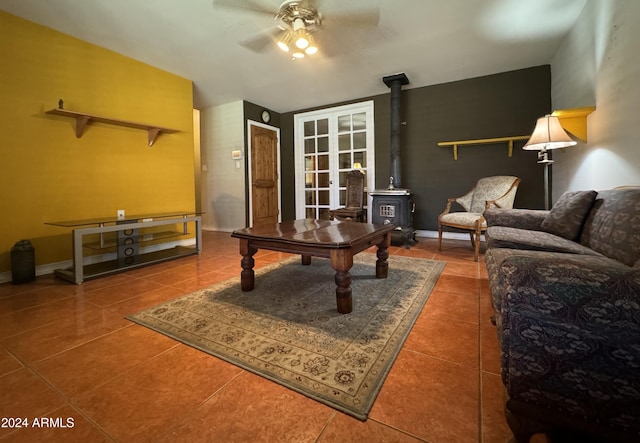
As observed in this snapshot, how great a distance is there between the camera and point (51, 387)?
1083mm

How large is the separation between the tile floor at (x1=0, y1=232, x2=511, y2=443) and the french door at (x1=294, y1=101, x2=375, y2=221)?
11.8ft

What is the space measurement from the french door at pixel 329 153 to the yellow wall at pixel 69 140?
8.06 ft

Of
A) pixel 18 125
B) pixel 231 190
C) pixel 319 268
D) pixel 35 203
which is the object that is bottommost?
pixel 319 268

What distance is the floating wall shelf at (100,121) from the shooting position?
2.69 meters

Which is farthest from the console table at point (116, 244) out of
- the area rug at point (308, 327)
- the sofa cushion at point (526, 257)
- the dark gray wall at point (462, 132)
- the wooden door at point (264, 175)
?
the dark gray wall at point (462, 132)

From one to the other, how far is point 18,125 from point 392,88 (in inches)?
166

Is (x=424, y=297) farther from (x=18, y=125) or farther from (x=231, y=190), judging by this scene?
(x=231, y=190)

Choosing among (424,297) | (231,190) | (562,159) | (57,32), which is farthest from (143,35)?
(562,159)

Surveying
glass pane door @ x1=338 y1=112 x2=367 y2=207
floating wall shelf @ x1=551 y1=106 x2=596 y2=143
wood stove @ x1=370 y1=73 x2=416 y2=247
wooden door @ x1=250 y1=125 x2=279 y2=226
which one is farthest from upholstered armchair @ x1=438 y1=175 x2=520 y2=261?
wooden door @ x1=250 y1=125 x2=279 y2=226

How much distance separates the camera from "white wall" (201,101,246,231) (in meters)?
5.04

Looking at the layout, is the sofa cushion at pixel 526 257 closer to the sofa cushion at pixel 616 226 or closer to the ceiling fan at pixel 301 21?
the sofa cushion at pixel 616 226

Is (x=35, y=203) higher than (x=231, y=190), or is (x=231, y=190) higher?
(x=231, y=190)

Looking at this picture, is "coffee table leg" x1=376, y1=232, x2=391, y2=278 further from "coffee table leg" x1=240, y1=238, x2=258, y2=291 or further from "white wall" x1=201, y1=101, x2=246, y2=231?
"white wall" x1=201, y1=101, x2=246, y2=231

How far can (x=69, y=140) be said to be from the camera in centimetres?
Result: 281
